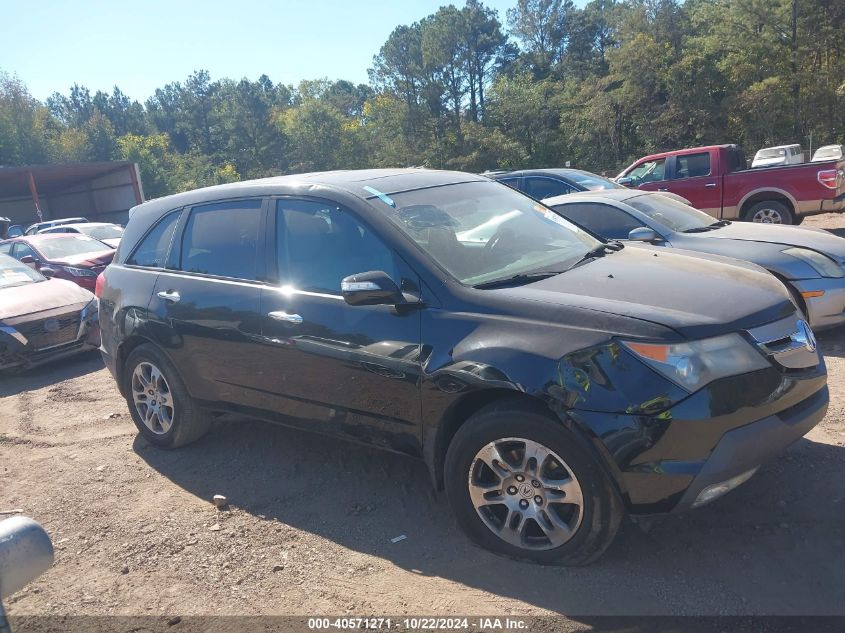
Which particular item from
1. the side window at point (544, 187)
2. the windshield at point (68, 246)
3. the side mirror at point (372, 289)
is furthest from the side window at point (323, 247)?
the windshield at point (68, 246)

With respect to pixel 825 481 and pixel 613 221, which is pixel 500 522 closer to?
pixel 825 481

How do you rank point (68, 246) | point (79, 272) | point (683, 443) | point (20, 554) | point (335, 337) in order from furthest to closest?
point (68, 246)
point (79, 272)
point (335, 337)
point (683, 443)
point (20, 554)

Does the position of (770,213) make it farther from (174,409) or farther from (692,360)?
(174,409)

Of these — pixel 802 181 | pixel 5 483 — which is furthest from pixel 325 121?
pixel 5 483

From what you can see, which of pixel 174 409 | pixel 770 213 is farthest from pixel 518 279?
pixel 770 213

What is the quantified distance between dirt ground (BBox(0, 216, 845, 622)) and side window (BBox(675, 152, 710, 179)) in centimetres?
872

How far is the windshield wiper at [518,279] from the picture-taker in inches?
133

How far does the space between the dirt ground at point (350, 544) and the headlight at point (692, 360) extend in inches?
35.2

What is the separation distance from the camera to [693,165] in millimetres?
12883

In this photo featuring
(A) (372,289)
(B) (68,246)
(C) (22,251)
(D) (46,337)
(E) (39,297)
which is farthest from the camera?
(B) (68,246)

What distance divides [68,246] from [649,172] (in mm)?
11127

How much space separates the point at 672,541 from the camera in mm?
3244

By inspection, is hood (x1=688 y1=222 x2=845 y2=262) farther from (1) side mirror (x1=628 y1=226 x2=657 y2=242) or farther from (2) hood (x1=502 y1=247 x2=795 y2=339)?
(2) hood (x1=502 y1=247 x2=795 y2=339)

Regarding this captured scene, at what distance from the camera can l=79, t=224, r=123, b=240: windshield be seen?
50.5 feet
